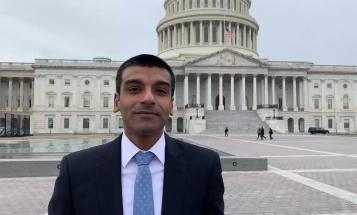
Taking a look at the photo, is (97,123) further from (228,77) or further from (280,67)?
(280,67)

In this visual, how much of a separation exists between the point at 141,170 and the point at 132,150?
0.18 meters

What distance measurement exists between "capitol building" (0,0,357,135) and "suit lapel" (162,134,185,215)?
73765 mm

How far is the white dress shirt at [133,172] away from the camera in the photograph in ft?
9.93

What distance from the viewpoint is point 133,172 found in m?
3.07

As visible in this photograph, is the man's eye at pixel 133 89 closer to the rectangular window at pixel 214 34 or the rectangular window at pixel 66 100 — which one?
the rectangular window at pixel 66 100

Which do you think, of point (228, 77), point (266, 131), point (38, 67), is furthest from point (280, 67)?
point (38, 67)

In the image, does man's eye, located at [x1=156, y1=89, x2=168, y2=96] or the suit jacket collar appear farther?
man's eye, located at [x1=156, y1=89, x2=168, y2=96]

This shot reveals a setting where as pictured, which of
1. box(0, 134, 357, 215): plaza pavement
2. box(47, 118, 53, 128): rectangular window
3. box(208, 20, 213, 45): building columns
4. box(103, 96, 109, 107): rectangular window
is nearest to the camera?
box(0, 134, 357, 215): plaza pavement

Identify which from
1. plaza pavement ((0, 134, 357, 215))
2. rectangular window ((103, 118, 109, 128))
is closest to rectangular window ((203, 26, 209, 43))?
rectangular window ((103, 118, 109, 128))

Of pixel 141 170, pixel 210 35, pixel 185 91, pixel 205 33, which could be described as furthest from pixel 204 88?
pixel 141 170

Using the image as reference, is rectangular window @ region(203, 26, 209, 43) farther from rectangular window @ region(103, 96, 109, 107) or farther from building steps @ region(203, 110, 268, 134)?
rectangular window @ region(103, 96, 109, 107)

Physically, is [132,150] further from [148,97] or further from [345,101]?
[345,101]

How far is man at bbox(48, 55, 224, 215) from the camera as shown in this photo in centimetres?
297

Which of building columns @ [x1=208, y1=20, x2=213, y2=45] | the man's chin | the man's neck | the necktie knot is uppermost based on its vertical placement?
building columns @ [x1=208, y1=20, x2=213, y2=45]
